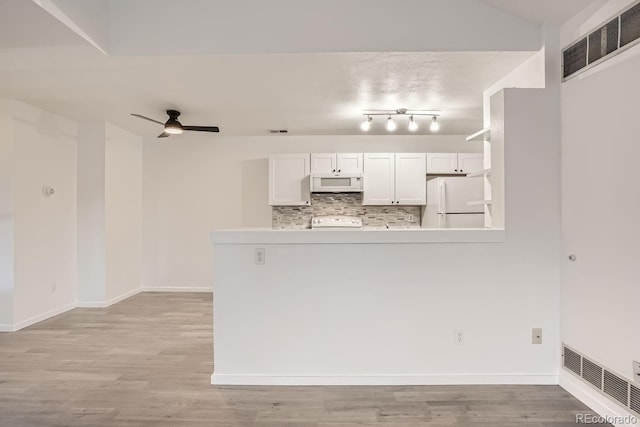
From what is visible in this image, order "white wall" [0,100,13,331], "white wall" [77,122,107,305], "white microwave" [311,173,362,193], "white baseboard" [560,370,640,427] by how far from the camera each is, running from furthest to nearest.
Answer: "white microwave" [311,173,362,193] < "white wall" [77,122,107,305] < "white wall" [0,100,13,331] < "white baseboard" [560,370,640,427]

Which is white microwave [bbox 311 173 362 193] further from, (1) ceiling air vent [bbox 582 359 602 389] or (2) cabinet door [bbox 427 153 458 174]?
(1) ceiling air vent [bbox 582 359 602 389]

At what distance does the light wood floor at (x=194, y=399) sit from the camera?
2.35 metres

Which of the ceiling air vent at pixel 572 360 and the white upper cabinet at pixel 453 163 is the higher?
the white upper cabinet at pixel 453 163

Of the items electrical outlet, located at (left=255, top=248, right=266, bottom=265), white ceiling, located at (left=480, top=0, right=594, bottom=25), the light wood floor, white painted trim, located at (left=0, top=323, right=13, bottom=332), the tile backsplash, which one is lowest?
the light wood floor

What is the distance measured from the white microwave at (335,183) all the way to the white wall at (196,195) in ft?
2.73

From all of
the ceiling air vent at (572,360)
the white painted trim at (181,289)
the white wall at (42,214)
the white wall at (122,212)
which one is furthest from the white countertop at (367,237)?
the white painted trim at (181,289)

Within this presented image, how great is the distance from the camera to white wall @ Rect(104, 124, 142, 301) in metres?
5.23

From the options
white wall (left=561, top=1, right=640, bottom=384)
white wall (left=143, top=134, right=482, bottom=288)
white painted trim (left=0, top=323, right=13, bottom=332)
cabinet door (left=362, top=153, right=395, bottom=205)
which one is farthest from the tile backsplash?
white painted trim (left=0, top=323, right=13, bottom=332)

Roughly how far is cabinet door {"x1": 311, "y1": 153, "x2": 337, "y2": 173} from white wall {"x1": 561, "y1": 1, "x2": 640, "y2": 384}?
3168 millimetres

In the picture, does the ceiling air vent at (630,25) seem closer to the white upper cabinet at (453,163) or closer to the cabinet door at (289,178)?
the white upper cabinet at (453,163)

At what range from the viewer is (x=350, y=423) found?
231cm

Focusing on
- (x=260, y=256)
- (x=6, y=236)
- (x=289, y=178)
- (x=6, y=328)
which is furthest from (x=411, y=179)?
(x=6, y=328)

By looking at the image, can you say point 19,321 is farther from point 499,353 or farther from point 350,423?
point 499,353

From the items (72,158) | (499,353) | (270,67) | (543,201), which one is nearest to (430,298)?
(499,353)
